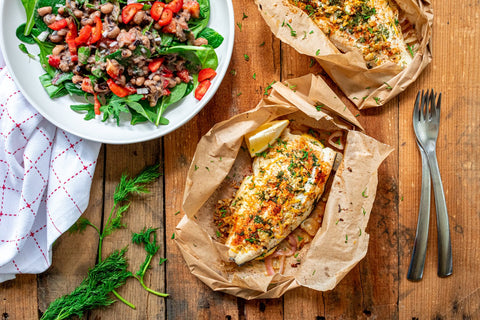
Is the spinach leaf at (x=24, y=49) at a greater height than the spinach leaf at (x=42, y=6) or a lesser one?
lesser

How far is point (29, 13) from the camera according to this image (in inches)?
100

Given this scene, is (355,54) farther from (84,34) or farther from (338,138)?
(84,34)

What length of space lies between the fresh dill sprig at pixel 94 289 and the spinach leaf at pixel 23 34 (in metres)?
1.58

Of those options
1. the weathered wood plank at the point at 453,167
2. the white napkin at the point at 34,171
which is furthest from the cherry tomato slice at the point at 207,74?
the weathered wood plank at the point at 453,167

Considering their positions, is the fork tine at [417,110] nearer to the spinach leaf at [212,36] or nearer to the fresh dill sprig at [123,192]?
the spinach leaf at [212,36]

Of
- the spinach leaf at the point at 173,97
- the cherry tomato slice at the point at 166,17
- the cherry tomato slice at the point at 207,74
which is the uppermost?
the cherry tomato slice at the point at 166,17

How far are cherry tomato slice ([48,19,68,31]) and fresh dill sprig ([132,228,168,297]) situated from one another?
1.50 meters

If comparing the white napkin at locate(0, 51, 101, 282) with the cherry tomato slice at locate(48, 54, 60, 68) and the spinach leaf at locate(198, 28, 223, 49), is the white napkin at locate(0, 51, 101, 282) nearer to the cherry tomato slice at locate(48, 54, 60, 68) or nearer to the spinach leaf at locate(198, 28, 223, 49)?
the cherry tomato slice at locate(48, 54, 60, 68)

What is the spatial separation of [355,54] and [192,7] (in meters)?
1.13

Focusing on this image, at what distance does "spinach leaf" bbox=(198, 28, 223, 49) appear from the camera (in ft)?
8.68

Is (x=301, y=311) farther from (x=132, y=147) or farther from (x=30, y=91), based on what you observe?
(x=30, y=91)

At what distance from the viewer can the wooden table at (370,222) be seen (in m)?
2.93

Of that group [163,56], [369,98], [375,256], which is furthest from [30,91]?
[375,256]

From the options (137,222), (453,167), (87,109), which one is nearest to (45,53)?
(87,109)
